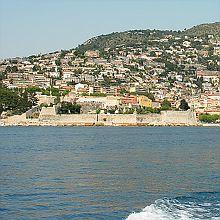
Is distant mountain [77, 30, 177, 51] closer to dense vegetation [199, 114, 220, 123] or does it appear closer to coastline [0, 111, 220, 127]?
dense vegetation [199, 114, 220, 123]

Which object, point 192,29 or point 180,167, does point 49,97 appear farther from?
point 192,29

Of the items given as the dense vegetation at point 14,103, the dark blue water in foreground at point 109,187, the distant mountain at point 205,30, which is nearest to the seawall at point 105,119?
the dense vegetation at point 14,103

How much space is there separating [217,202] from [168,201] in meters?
0.96

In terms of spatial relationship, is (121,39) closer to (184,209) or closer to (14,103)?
(14,103)

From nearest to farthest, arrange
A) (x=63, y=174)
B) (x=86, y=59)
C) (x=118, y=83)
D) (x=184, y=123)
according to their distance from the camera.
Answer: (x=63, y=174) → (x=184, y=123) → (x=118, y=83) → (x=86, y=59)

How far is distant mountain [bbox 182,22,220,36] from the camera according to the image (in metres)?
175

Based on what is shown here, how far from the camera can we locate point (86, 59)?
139000 millimetres

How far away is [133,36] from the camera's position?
178 metres

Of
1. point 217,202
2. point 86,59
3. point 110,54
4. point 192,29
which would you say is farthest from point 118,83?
point 217,202

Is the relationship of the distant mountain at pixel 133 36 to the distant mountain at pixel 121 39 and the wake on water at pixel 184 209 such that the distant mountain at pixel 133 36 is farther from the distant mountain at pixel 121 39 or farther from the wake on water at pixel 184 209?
the wake on water at pixel 184 209

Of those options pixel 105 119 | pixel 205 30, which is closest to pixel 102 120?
pixel 105 119

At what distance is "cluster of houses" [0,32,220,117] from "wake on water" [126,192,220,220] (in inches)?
2648

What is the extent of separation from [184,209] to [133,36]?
16680cm

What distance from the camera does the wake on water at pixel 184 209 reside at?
11867 mm
